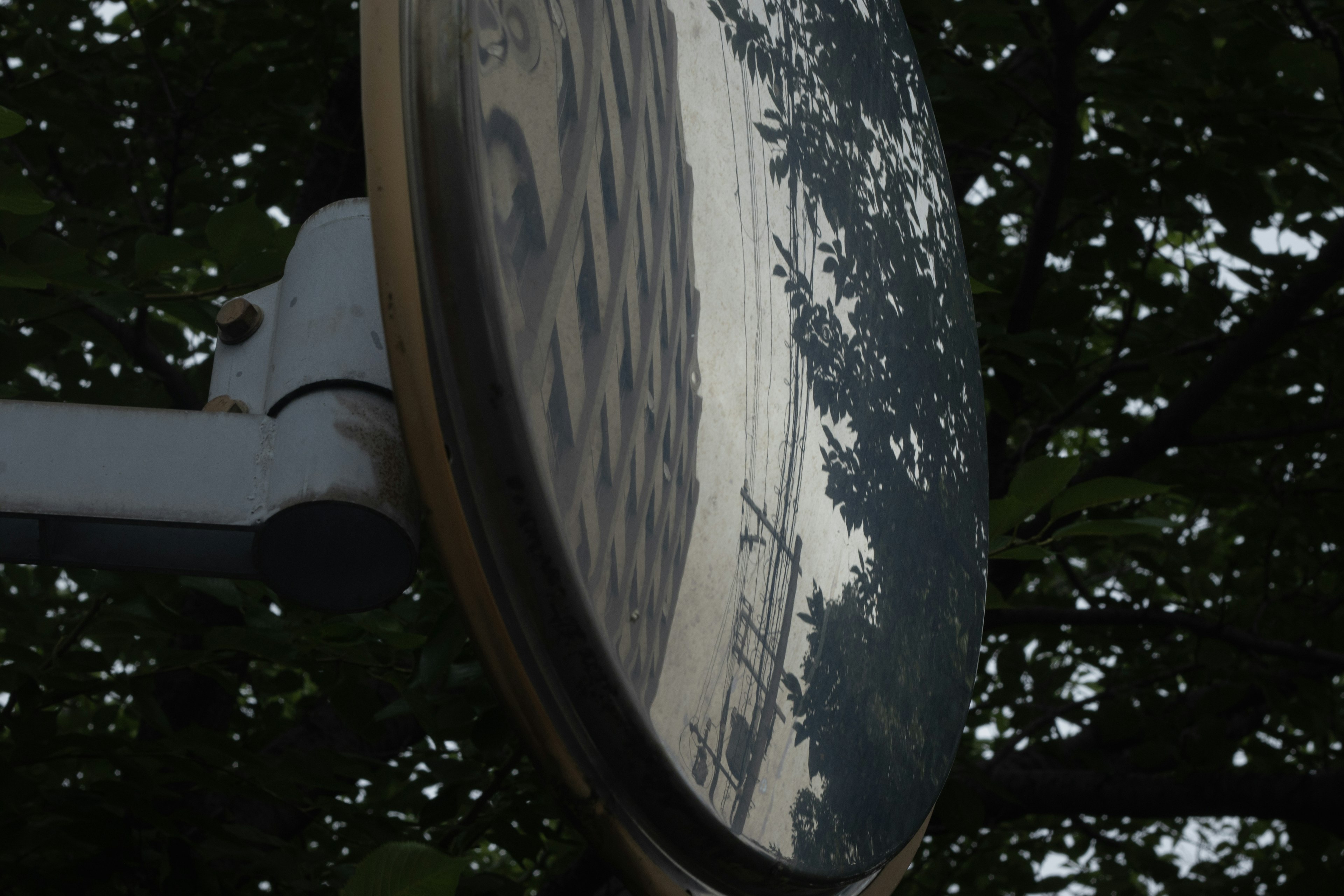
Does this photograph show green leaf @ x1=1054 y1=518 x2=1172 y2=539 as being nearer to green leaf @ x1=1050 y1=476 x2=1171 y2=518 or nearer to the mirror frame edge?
green leaf @ x1=1050 y1=476 x2=1171 y2=518

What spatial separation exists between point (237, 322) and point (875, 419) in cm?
58

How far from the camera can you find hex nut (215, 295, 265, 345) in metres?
0.69

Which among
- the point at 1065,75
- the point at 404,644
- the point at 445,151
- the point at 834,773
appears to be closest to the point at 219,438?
the point at 445,151

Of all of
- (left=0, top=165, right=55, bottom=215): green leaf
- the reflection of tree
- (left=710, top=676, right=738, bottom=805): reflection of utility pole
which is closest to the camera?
(left=710, top=676, right=738, bottom=805): reflection of utility pole

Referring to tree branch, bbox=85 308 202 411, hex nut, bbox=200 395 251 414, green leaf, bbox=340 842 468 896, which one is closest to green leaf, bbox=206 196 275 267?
tree branch, bbox=85 308 202 411

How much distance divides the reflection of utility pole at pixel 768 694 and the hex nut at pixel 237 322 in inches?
12.7

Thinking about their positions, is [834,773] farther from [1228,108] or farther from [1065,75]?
[1228,108]

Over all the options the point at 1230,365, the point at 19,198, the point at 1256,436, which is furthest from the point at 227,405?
the point at 1256,436

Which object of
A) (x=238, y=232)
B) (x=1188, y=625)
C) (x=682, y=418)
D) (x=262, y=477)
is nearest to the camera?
(x=262, y=477)

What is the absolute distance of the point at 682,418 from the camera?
0.68 m

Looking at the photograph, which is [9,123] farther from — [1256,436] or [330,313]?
[1256,436]

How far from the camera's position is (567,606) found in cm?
49

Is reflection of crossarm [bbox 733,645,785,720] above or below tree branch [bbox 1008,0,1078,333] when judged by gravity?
below

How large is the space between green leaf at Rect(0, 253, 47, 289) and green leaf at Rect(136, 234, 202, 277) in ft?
0.52
